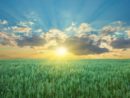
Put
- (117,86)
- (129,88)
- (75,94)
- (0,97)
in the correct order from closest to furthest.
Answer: (0,97)
(75,94)
(129,88)
(117,86)

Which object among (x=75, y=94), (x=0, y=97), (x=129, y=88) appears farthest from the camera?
(x=129, y=88)

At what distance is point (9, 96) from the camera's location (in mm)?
5707

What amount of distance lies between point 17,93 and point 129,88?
10.7 ft

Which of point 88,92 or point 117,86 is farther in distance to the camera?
point 117,86

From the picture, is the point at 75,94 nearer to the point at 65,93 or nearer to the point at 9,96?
the point at 65,93

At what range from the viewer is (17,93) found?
609cm

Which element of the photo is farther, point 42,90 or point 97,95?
point 42,90

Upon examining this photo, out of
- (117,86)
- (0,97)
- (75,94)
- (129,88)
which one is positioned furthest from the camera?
(117,86)

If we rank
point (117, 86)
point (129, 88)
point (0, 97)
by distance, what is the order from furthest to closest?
1. point (117, 86)
2. point (129, 88)
3. point (0, 97)

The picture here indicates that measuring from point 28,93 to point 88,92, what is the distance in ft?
5.18

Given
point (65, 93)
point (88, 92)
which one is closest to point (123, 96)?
point (88, 92)

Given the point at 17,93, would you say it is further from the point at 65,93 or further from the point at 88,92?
the point at 88,92

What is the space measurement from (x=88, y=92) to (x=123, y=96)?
0.92 metres

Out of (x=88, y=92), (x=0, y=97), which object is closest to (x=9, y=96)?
(x=0, y=97)
